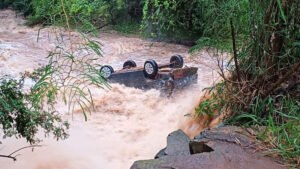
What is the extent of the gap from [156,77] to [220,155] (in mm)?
5188

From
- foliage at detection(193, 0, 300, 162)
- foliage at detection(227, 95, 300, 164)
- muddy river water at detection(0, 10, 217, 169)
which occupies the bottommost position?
muddy river water at detection(0, 10, 217, 169)

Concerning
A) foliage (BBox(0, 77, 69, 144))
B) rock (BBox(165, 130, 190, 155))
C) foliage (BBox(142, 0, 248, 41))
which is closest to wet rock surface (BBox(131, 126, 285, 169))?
rock (BBox(165, 130, 190, 155))

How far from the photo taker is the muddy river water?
4.98 meters

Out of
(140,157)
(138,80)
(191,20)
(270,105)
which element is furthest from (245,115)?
(191,20)

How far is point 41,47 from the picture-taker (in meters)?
10.4

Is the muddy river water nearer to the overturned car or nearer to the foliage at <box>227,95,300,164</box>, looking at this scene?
the overturned car

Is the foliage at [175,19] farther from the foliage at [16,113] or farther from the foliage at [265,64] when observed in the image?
the foliage at [16,113]

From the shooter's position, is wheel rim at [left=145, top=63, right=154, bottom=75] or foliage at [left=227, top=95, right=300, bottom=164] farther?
wheel rim at [left=145, top=63, right=154, bottom=75]

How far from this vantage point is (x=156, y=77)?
7.51 m

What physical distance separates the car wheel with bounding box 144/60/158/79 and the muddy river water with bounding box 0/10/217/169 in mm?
453

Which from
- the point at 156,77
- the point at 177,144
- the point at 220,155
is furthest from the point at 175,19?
the point at 220,155

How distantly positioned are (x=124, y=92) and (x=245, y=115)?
522 centimetres

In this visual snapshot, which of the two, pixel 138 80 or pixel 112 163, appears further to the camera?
pixel 138 80

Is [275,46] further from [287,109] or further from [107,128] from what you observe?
[107,128]
